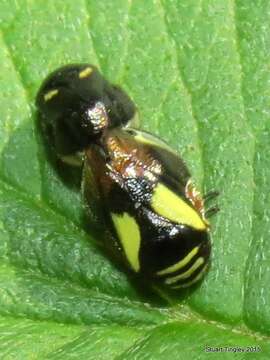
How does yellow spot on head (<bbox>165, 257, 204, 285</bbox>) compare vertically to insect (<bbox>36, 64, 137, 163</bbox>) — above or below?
below

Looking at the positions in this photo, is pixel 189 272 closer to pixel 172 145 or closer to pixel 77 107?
pixel 172 145

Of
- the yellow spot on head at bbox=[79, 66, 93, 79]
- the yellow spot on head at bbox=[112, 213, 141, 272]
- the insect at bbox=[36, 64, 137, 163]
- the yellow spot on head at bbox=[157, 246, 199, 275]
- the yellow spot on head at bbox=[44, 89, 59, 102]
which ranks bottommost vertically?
the yellow spot on head at bbox=[157, 246, 199, 275]

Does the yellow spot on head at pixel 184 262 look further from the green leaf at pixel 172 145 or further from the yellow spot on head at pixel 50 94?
the yellow spot on head at pixel 50 94

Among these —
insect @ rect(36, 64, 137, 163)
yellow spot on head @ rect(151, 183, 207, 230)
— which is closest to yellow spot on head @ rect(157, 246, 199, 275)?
yellow spot on head @ rect(151, 183, 207, 230)

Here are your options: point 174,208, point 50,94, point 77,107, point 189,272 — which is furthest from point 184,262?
point 50,94

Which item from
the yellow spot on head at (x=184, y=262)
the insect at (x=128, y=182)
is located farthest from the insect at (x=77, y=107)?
the yellow spot on head at (x=184, y=262)

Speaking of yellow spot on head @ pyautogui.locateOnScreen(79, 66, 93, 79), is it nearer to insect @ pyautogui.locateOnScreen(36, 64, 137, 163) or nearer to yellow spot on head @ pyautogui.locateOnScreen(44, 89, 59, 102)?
insect @ pyautogui.locateOnScreen(36, 64, 137, 163)

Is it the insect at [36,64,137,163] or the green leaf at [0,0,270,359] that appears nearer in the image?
the green leaf at [0,0,270,359]
